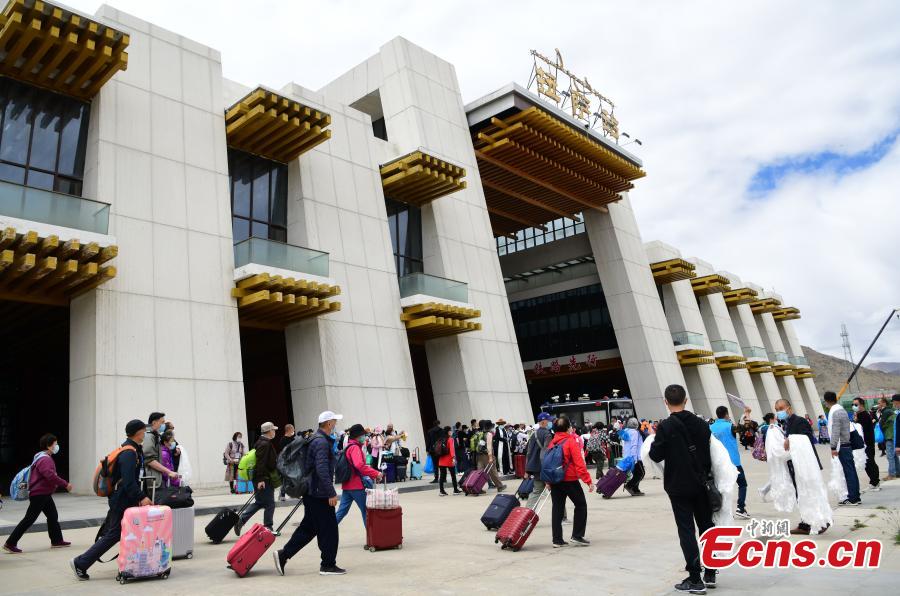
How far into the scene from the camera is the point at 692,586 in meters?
5.77

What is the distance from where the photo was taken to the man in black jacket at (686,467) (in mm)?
5957

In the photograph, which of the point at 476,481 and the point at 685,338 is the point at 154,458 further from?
the point at 685,338

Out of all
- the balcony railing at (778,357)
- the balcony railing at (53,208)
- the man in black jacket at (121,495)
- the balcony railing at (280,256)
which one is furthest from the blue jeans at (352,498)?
the balcony railing at (778,357)

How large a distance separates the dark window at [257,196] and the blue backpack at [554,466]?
621 inches

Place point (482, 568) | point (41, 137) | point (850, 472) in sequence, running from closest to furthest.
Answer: point (482, 568), point (850, 472), point (41, 137)

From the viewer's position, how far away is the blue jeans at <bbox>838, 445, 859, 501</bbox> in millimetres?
10891

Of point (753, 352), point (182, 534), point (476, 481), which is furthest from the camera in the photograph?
A: point (753, 352)

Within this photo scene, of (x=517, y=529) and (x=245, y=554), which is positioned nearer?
(x=245, y=554)

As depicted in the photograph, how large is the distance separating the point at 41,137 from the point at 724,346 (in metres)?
41.9

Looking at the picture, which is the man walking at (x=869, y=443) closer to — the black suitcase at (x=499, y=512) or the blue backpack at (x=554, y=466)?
the black suitcase at (x=499, y=512)

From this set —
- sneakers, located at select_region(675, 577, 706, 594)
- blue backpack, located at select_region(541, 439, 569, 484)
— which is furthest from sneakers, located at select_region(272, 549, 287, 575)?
sneakers, located at select_region(675, 577, 706, 594)

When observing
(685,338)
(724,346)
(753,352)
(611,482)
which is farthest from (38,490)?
(753,352)

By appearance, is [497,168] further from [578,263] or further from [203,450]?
[203,450]

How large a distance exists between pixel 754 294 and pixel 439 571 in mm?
51514
